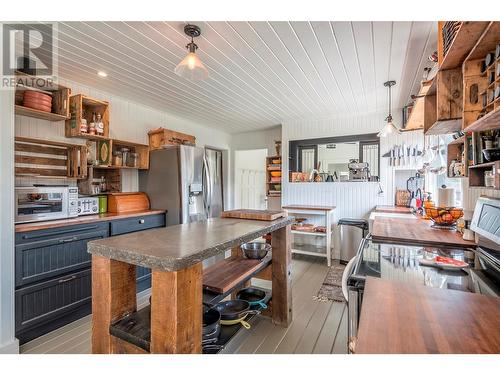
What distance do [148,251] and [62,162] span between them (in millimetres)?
2608

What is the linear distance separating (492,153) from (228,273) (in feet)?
5.75

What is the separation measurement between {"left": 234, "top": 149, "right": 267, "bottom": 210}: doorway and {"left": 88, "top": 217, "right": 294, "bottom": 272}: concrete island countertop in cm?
426

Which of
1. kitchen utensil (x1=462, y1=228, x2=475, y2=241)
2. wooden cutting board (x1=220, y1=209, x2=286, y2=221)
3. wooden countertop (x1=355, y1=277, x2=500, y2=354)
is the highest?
wooden cutting board (x1=220, y1=209, x2=286, y2=221)

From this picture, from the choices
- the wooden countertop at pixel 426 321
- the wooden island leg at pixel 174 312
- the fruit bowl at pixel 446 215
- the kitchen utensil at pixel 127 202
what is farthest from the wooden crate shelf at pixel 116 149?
the fruit bowl at pixel 446 215

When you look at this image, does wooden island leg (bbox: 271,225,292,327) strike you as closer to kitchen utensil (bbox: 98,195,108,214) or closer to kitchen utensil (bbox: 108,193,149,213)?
kitchen utensil (bbox: 108,193,149,213)

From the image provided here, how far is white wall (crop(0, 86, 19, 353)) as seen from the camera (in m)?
1.76

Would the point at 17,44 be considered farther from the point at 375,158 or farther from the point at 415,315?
the point at 375,158

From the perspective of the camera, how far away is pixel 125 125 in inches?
136

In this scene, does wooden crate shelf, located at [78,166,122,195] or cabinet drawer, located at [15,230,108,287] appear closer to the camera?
cabinet drawer, located at [15,230,108,287]

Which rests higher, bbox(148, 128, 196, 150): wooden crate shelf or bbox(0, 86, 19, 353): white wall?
bbox(148, 128, 196, 150): wooden crate shelf

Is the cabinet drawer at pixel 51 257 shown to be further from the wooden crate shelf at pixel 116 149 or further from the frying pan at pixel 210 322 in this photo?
the frying pan at pixel 210 322

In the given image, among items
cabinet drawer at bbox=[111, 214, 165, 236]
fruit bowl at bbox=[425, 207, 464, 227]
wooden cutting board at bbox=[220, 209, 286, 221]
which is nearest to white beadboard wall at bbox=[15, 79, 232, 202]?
cabinet drawer at bbox=[111, 214, 165, 236]

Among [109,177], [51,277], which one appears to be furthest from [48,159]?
[51,277]
